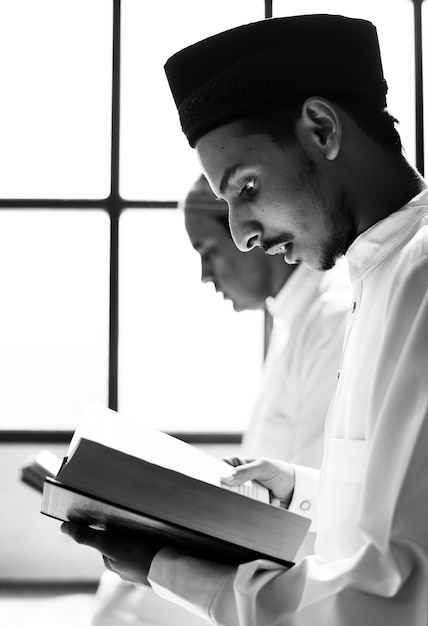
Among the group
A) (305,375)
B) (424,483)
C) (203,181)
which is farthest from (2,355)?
(424,483)

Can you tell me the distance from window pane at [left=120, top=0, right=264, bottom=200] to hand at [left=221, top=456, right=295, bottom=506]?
6.64 feet

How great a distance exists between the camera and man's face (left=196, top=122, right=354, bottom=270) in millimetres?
1186

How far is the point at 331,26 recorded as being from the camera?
124cm

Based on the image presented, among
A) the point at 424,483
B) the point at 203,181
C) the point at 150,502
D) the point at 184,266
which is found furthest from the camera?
the point at 184,266

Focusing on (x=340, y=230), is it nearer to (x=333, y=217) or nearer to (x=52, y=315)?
(x=333, y=217)

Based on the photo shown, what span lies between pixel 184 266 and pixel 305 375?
123 centimetres

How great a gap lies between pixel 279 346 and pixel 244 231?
49.7 inches

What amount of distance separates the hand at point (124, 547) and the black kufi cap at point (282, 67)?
1.96 ft

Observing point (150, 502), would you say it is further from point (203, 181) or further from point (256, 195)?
point (203, 181)

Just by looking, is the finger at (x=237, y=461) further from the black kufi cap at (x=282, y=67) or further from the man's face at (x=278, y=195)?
the black kufi cap at (x=282, y=67)

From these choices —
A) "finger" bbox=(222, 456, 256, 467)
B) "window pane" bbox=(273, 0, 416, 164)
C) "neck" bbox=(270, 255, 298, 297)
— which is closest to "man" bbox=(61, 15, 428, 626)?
"finger" bbox=(222, 456, 256, 467)

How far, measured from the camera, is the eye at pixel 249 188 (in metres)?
1.22

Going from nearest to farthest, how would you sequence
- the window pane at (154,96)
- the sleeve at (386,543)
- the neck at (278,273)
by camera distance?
the sleeve at (386,543)
the neck at (278,273)
the window pane at (154,96)

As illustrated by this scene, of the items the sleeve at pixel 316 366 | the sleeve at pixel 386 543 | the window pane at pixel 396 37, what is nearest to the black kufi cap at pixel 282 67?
the sleeve at pixel 386 543
